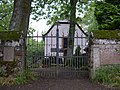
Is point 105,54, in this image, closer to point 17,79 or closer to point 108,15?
point 17,79

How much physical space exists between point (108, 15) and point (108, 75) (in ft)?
18.6

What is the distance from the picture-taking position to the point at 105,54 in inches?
383

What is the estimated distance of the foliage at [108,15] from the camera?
13.1 m

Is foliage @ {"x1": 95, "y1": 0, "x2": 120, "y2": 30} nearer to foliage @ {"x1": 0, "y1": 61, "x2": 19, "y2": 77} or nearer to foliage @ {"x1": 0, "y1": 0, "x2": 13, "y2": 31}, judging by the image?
foliage @ {"x1": 0, "y1": 61, "x2": 19, "y2": 77}

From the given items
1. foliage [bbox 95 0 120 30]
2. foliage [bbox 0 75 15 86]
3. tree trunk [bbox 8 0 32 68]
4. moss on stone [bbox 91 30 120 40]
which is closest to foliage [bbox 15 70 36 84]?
foliage [bbox 0 75 15 86]

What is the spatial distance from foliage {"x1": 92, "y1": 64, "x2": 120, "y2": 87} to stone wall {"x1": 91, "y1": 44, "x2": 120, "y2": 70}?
0.26m

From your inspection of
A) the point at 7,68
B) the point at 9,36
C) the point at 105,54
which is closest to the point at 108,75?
the point at 105,54

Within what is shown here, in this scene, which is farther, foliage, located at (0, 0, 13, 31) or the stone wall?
foliage, located at (0, 0, 13, 31)

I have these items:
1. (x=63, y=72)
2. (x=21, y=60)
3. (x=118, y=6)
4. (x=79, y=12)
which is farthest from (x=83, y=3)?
(x=21, y=60)

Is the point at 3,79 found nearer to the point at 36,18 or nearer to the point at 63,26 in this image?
the point at 36,18

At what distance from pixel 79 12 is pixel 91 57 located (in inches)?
472

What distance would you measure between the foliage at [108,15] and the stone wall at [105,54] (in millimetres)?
3494

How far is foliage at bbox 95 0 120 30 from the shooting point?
13062mm

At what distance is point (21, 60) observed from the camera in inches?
380
